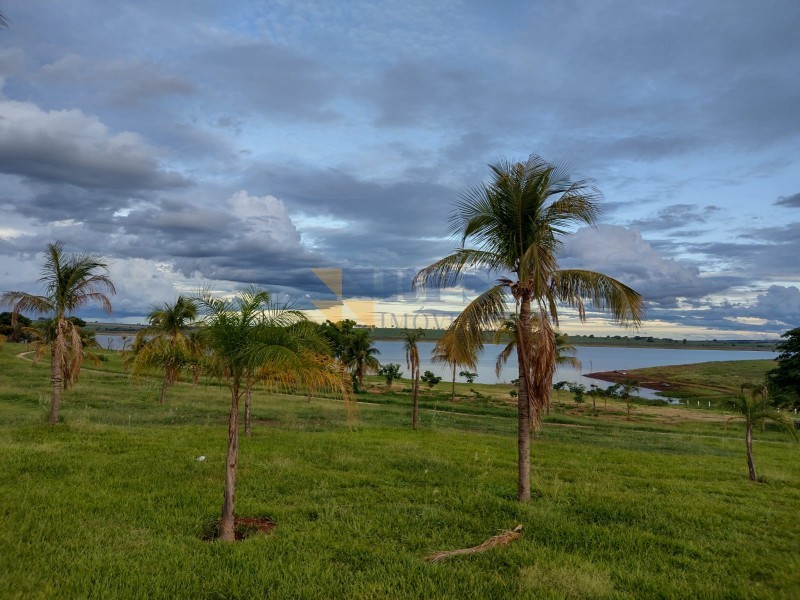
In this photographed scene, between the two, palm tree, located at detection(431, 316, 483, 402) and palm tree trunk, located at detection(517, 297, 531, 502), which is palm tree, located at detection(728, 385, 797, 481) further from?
palm tree, located at detection(431, 316, 483, 402)

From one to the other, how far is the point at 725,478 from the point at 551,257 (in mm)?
11808

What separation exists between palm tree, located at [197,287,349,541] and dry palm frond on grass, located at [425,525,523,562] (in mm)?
3077

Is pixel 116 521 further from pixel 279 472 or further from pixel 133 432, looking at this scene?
pixel 133 432

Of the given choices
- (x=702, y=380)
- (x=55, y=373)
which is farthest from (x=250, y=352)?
(x=702, y=380)

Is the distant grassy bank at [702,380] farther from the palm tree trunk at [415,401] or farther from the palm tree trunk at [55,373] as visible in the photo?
the palm tree trunk at [55,373]

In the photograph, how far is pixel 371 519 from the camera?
9359 millimetres

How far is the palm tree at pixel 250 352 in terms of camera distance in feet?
27.5

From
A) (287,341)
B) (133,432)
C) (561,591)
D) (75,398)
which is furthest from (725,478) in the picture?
(75,398)

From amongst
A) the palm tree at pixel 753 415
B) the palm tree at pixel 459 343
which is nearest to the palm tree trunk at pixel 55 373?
the palm tree at pixel 459 343

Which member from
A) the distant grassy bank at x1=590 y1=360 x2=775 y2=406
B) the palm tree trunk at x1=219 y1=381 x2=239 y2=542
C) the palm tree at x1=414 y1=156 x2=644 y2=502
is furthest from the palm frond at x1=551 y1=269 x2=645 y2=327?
the distant grassy bank at x1=590 y1=360 x2=775 y2=406

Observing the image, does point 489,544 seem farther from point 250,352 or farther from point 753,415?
point 753,415

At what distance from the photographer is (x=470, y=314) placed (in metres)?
11.0

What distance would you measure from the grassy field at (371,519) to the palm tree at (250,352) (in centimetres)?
Answer: 173

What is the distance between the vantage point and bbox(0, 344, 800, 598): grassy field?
6570 millimetres
